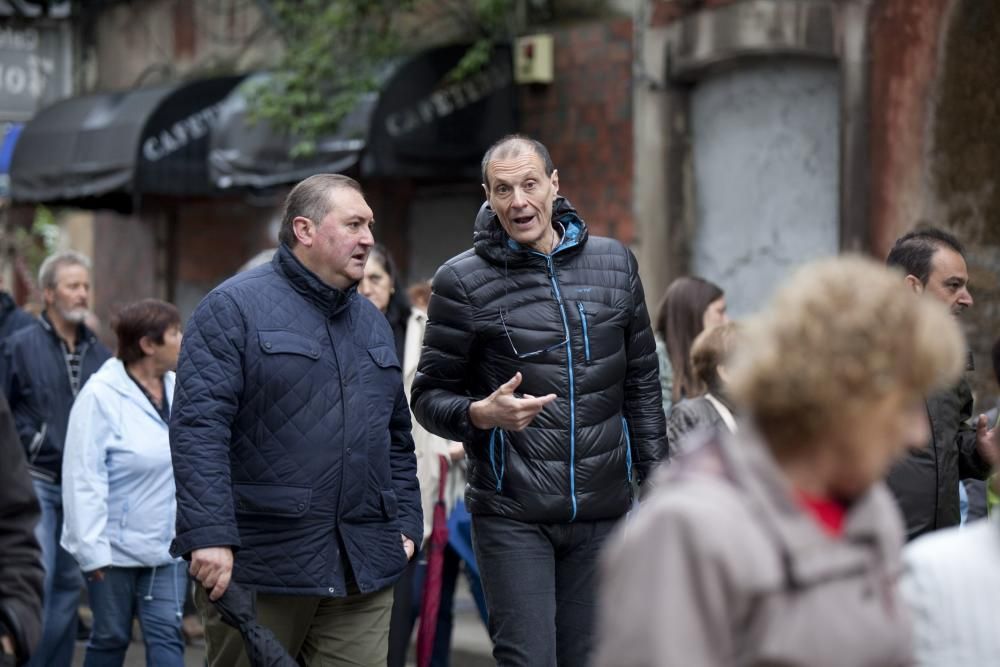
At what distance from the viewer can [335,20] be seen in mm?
12391

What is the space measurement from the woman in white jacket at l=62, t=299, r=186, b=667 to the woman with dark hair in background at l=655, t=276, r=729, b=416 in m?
2.20

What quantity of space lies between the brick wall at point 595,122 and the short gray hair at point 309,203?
6.14 meters

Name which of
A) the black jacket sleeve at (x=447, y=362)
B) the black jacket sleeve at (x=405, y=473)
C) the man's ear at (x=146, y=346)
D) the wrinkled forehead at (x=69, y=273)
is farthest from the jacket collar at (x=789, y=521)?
the wrinkled forehead at (x=69, y=273)

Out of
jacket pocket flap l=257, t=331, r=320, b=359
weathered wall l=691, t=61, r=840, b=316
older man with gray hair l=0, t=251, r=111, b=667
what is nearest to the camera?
jacket pocket flap l=257, t=331, r=320, b=359

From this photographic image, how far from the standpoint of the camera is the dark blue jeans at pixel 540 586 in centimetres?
509

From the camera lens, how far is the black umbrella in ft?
15.6

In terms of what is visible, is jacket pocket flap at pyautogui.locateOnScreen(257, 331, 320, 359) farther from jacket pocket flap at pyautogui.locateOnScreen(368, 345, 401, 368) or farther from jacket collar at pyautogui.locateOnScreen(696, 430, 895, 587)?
jacket collar at pyautogui.locateOnScreen(696, 430, 895, 587)

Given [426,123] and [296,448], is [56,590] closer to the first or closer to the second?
[296,448]

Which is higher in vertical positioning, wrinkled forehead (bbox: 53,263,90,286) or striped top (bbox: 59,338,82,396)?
wrinkled forehead (bbox: 53,263,90,286)

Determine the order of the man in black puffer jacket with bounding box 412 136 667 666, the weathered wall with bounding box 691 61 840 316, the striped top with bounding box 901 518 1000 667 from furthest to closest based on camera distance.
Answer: the weathered wall with bounding box 691 61 840 316 < the man in black puffer jacket with bounding box 412 136 667 666 < the striped top with bounding box 901 518 1000 667

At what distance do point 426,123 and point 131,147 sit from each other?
11.6ft

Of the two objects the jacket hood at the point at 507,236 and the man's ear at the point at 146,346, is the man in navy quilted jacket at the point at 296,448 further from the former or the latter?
the man's ear at the point at 146,346

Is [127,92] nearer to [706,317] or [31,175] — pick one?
[31,175]

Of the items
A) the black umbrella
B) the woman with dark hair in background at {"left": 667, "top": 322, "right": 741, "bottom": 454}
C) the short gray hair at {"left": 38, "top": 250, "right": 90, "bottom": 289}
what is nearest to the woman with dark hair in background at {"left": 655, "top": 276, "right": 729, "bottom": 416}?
the woman with dark hair in background at {"left": 667, "top": 322, "right": 741, "bottom": 454}
